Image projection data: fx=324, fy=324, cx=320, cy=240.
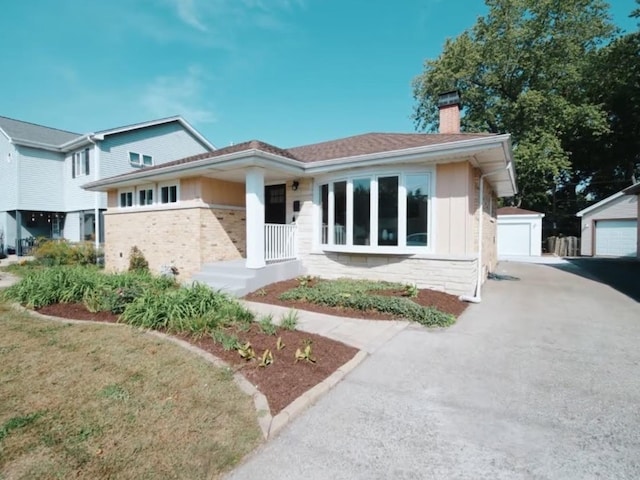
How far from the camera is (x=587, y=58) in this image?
851 inches

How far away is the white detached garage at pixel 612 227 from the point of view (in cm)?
2075

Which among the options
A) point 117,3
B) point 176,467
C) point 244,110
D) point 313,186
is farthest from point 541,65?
point 176,467

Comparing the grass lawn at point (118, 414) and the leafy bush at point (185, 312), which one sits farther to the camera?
the leafy bush at point (185, 312)

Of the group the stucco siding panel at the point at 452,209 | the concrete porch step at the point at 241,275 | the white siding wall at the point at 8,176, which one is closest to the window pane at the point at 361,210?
the stucco siding panel at the point at 452,209

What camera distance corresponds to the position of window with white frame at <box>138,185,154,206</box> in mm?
11078

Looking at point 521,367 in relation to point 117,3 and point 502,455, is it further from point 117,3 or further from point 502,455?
point 117,3

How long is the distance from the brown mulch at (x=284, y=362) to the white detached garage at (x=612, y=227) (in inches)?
972

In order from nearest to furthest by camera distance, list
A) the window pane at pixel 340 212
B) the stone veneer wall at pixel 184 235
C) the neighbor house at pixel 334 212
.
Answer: the neighbor house at pixel 334 212 → the window pane at pixel 340 212 → the stone veneer wall at pixel 184 235

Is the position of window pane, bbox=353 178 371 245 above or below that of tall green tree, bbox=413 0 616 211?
below

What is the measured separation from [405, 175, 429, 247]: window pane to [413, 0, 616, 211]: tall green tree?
658 inches

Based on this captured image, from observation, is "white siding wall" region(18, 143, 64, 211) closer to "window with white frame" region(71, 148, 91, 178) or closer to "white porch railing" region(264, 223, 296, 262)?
"window with white frame" region(71, 148, 91, 178)

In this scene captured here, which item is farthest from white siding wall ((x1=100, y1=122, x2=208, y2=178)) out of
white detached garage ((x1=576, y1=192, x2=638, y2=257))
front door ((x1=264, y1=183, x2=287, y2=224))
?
white detached garage ((x1=576, y1=192, x2=638, y2=257))

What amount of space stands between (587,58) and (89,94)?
2884cm

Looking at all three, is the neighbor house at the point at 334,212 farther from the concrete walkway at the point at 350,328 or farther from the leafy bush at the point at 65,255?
the leafy bush at the point at 65,255
